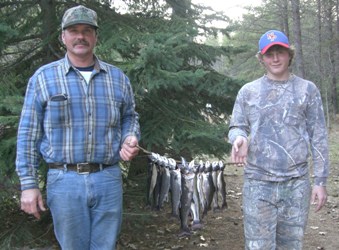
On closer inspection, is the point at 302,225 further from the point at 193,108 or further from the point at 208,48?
the point at 208,48

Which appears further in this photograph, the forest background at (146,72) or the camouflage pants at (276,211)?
the forest background at (146,72)

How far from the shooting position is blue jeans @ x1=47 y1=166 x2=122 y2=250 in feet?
10.2

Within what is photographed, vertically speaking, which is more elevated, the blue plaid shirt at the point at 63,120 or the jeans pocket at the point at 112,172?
the blue plaid shirt at the point at 63,120

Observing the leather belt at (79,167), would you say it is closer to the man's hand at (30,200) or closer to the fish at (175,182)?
the man's hand at (30,200)

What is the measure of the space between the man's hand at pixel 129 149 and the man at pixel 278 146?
2.64ft

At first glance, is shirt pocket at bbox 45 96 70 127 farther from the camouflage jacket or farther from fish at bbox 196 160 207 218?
fish at bbox 196 160 207 218

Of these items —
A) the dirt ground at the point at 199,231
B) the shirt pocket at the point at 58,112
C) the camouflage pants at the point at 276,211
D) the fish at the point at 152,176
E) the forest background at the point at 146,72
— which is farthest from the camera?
the dirt ground at the point at 199,231

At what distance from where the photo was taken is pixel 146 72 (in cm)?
465

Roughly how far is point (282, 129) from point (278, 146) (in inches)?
5.6

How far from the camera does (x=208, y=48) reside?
21.1 ft

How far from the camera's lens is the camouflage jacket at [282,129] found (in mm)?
3463

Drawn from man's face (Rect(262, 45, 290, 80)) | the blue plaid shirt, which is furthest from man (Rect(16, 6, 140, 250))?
man's face (Rect(262, 45, 290, 80))

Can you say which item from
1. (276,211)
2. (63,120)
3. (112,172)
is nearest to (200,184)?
(276,211)

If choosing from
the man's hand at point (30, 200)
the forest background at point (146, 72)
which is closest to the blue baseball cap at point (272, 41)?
the forest background at point (146, 72)
